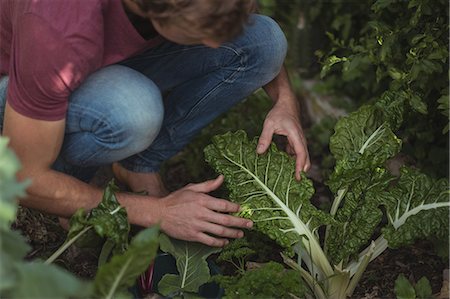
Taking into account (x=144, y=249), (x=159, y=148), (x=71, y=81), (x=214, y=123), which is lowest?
(x=214, y=123)

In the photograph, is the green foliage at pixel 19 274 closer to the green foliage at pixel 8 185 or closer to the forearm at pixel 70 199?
the green foliage at pixel 8 185

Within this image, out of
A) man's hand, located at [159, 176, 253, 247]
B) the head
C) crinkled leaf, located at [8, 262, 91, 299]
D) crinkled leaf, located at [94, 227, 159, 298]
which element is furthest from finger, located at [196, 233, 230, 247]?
crinkled leaf, located at [8, 262, 91, 299]

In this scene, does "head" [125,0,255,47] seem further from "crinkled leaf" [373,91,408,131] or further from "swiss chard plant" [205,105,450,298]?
"crinkled leaf" [373,91,408,131]

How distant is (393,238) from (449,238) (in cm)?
19

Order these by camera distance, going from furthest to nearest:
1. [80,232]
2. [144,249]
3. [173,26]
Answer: [80,232], [173,26], [144,249]

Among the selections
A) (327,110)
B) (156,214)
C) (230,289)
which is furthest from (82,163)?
(327,110)

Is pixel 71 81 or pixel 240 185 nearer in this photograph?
pixel 71 81

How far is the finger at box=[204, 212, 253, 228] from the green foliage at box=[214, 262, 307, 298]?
202 mm

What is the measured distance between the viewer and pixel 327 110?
12.6 ft

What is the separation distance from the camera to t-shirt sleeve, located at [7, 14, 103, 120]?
6.64 feet

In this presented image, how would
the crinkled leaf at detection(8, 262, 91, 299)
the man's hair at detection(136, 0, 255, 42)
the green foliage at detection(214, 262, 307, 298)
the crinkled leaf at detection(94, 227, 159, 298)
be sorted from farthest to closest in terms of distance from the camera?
the green foliage at detection(214, 262, 307, 298) → the man's hair at detection(136, 0, 255, 42) → the crinkled leaf at detection(94, 227, 159, 298) → the crinkled leaf at detection(8, 262, 91, 299)

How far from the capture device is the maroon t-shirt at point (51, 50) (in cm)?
203

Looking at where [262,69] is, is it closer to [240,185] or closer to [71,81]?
[240,185]

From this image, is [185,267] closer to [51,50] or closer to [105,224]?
[105,224]
